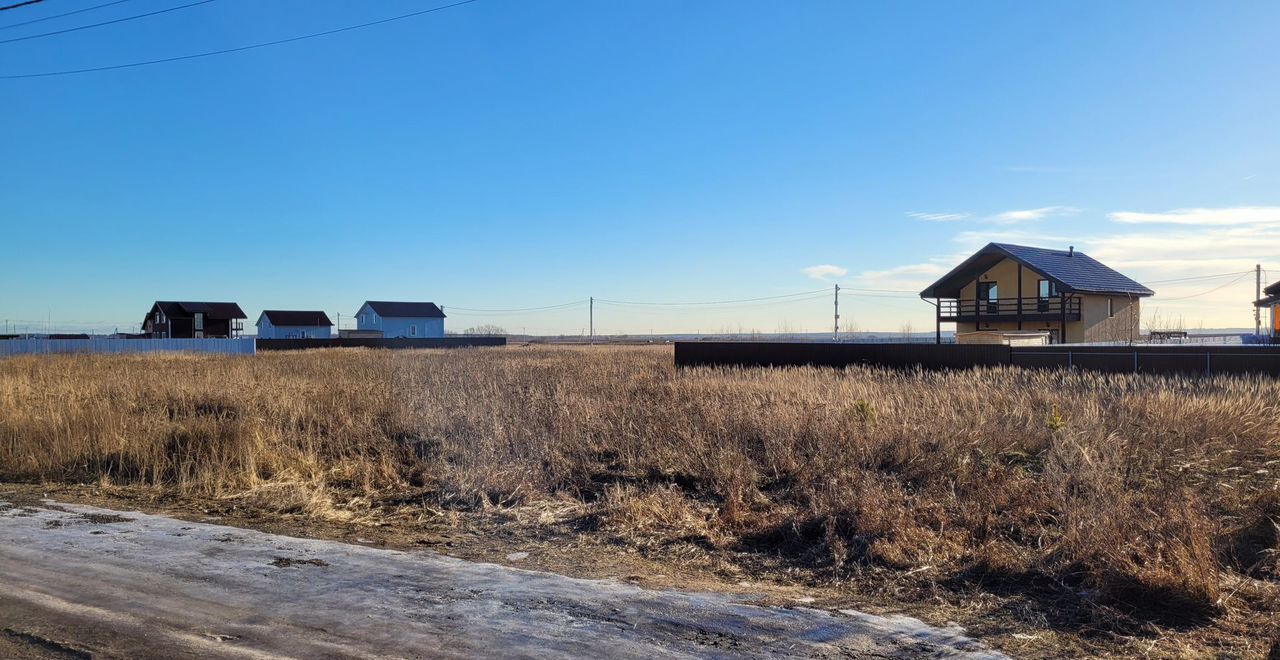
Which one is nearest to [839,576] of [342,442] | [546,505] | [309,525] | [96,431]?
[546,505]

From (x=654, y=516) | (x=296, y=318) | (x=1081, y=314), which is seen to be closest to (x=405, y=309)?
(x=296, y=318)

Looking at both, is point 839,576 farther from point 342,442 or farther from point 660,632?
point 342,442

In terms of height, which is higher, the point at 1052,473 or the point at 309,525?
the point at 1052,473

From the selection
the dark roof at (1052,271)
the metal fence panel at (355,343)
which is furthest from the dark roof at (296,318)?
the dark roof at (1052,271)

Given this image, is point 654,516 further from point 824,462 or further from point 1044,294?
point 1044,294

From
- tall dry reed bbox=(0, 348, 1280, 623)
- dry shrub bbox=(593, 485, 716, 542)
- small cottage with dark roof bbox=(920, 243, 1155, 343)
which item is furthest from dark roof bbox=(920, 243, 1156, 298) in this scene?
dry shrub bbox=(593, 485, 716, 542)

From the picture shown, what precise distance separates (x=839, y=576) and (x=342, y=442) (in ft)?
24.3

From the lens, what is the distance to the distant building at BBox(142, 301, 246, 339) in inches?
2584

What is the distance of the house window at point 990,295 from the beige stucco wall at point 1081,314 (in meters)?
0.22

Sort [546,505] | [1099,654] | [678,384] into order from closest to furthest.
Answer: [1099,654] → [546,505] → [678,384]

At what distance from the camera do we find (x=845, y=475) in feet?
26.1

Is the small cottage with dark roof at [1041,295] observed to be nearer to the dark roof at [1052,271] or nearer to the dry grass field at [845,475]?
the dark roof at [1052,271]

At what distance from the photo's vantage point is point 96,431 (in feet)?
35.7

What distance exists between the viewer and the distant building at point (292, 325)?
76.8m
